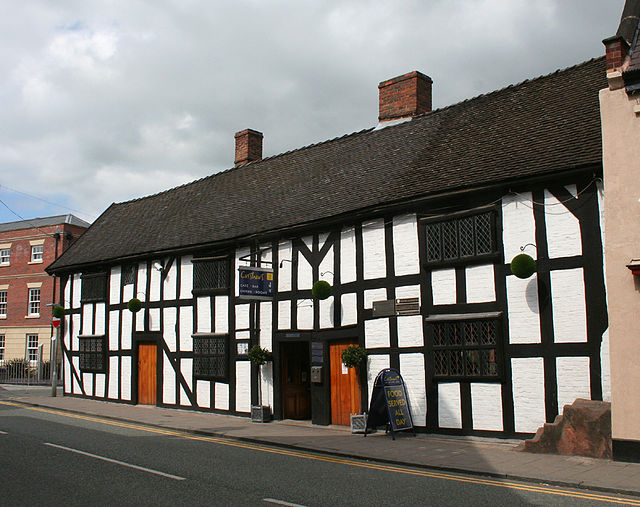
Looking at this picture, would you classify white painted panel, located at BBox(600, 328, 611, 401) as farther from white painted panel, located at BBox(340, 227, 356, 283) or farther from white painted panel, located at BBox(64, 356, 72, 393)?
white painted panel, located at BBox(64, 356, 72, 393)

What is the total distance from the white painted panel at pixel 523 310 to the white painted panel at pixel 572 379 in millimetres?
645

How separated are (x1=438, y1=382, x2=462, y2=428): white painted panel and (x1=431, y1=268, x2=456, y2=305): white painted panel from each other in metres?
1.68

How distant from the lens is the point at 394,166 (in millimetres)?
15344

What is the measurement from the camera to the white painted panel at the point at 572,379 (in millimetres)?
10523

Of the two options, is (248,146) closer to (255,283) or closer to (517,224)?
(255,283)

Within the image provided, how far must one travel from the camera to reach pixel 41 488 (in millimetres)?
7609

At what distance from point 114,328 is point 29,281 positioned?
19.2 meters

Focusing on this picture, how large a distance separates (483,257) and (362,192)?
13.3ft

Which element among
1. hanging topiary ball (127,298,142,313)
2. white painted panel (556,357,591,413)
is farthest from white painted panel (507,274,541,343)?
hanging topiary ball (127,298,142,313)

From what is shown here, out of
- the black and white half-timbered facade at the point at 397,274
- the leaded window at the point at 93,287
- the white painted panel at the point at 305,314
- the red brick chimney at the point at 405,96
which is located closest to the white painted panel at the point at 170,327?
the black and white half-timbered facade at the point at 397,274

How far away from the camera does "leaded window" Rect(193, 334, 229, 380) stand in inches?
671

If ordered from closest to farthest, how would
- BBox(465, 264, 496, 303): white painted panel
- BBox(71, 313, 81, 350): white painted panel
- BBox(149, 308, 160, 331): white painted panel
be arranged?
BBox(465, 264, 496, 303): white painted panel → BBox(149, 308, 160, 331): white painted panel → BBox(71, 313, 81, 350): white painted panel

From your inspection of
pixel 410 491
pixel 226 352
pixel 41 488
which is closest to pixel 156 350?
pixel 226 352

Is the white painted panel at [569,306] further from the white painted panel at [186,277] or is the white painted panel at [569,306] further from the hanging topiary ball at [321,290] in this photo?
the white painted panel at [186,277]
